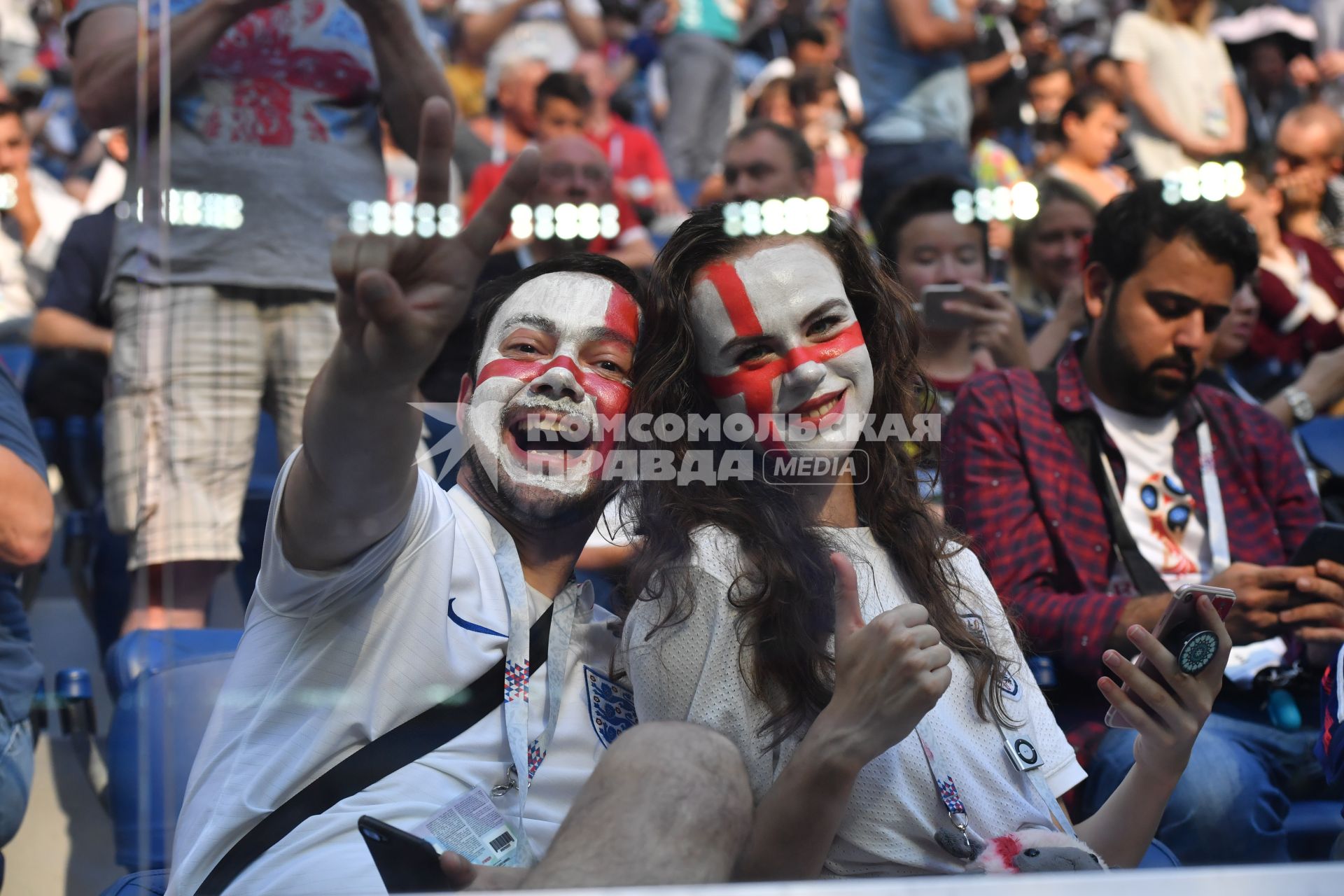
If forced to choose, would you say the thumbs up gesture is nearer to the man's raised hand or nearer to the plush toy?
the plush toy

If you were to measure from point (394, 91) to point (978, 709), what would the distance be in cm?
107

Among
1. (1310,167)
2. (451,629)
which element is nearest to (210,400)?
(451,629)

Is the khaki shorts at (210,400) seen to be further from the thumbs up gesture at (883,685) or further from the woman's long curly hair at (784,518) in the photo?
the thumbs up gesture at (883,685)

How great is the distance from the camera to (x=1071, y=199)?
2.51 metres

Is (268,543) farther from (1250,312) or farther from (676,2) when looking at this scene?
(1250,312)

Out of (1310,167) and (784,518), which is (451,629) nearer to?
(784,518)

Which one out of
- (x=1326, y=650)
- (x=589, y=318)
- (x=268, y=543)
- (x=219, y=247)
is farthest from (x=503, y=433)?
(x=1326, y=650)

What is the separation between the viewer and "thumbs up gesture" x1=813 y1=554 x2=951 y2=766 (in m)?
1.39

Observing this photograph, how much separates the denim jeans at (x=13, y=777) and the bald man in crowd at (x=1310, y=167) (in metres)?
Result: 2.89

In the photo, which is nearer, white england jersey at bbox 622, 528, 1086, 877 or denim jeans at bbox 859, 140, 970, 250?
white england jersey at bbox 622, 528, 1086, 877

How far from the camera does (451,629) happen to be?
1531 mm

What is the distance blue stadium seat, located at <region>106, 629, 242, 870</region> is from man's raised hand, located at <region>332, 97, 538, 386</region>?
0.48m

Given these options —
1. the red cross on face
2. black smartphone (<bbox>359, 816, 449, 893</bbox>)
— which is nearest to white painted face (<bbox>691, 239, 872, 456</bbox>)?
the red cross on face

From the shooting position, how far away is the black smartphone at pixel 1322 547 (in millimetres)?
1912
